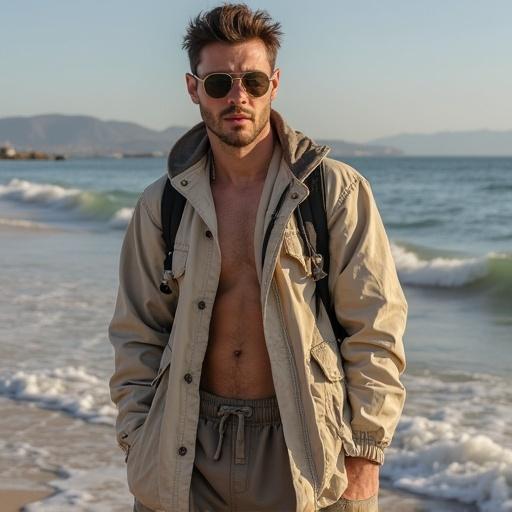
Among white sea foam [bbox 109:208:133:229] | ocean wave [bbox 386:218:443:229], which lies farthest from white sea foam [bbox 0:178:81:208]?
ocean wave [bbox 386:218:443:229]

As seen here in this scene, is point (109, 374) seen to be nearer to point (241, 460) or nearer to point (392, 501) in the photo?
point (392, 501)

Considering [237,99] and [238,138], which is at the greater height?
[237,99]

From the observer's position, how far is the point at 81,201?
33156mm

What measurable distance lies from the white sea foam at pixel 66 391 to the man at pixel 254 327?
154 inches

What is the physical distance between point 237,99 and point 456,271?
12.3 metres

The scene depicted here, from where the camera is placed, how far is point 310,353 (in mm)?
2957

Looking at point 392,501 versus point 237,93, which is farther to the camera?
point 392,501

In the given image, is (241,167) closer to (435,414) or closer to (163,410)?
(163,410)

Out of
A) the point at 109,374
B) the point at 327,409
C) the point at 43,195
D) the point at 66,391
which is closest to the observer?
the point at 327,409

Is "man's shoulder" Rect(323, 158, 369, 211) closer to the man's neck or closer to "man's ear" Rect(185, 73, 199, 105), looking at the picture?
the man's neck

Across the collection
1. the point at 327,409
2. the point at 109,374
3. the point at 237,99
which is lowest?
the point at 109,374

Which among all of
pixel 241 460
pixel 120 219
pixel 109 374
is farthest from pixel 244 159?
pixel 120 219

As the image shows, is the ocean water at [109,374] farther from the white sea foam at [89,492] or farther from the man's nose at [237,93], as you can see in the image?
the man's nose at [237,93]

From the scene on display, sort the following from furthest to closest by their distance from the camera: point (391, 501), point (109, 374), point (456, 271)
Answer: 1. point (456, 271)
2. point (109, 374)
3. point (391, 501)
